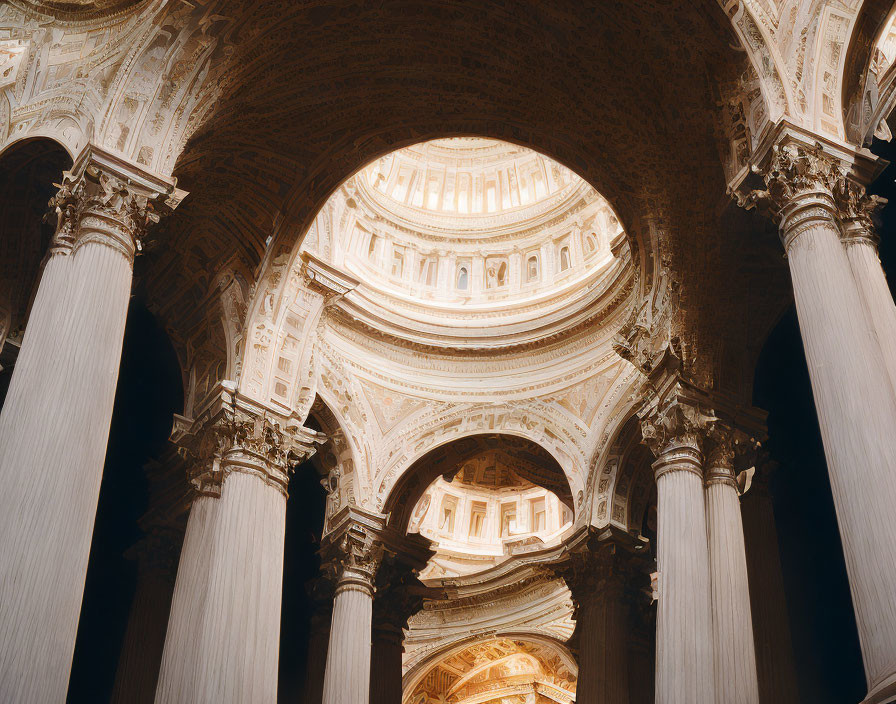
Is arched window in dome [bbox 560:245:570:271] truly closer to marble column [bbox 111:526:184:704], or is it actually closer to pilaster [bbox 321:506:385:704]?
pilaster [bbox 321:506:385:704]

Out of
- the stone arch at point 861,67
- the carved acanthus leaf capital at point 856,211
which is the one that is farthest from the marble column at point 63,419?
the stone arch at point 861,67

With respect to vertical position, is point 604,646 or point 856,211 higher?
point 856,211

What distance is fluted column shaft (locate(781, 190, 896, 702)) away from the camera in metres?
7.09

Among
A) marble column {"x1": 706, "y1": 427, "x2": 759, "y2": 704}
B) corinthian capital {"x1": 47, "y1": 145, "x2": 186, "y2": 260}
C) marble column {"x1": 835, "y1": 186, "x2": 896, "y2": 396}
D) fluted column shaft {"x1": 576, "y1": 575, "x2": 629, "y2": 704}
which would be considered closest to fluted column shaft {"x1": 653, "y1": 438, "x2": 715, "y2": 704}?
marble column {"x1": 706, "y1": 427, "x2": 759, "y2": 704}

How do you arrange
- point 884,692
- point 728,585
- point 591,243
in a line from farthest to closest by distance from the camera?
point 591,243, point 728,585, point 884,692

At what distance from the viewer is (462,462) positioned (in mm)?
19750

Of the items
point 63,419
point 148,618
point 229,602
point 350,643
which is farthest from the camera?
point 350,643

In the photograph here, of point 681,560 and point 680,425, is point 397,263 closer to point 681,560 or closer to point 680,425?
point 680,425

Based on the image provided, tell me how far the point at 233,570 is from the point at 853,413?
23.1 feet

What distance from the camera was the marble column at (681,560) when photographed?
985cm

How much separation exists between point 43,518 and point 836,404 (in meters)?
6.21

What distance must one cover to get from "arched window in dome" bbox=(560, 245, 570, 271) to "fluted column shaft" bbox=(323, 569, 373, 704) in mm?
8071

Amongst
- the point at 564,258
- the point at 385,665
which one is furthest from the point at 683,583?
the point at 564,258

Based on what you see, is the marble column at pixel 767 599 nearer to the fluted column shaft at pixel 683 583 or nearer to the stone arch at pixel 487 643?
the fluted column shaft at pixel 683 583
